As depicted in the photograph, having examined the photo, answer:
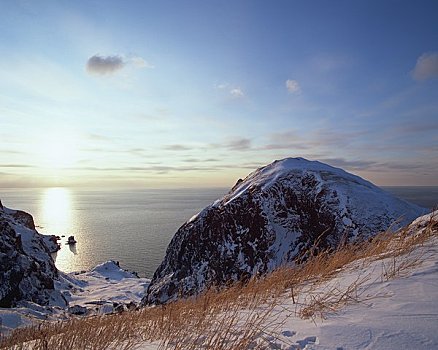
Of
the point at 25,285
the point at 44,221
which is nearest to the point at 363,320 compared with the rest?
the point at 25,285

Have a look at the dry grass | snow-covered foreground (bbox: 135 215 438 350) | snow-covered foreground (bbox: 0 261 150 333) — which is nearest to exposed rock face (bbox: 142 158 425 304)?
the dry grass

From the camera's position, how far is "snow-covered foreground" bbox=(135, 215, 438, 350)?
111 inches

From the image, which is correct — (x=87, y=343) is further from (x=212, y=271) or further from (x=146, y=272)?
(x=146, y=272)

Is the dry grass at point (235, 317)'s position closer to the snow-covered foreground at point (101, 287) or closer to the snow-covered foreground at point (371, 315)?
the snow-covered foreground at point (371, 315)

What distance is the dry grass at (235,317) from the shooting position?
11.7ft

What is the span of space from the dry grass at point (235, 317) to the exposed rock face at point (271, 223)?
1711 cm

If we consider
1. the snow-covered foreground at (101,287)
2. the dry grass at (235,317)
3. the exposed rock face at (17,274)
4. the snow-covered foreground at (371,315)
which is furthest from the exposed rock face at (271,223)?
the snow-covered foreground at (101,287)

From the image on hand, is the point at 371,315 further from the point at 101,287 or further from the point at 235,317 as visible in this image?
the point at 101,287

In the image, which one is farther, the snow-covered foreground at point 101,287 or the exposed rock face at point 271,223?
the snow-covered foreground at point 101,287

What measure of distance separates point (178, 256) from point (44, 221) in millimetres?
152350

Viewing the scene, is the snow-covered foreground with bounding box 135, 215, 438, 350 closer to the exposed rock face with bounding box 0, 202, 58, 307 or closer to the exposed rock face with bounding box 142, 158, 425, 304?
the exposed rock face with bounding box 142, 158, 425, 304

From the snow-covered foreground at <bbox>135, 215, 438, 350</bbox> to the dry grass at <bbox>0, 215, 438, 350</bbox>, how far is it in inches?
1.3

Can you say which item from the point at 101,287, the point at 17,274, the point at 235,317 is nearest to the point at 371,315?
the point at 235,317

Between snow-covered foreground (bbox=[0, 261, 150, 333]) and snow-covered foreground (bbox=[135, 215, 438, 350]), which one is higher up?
snow-covered foreground (bbox=[135, 215, 438, 350])
